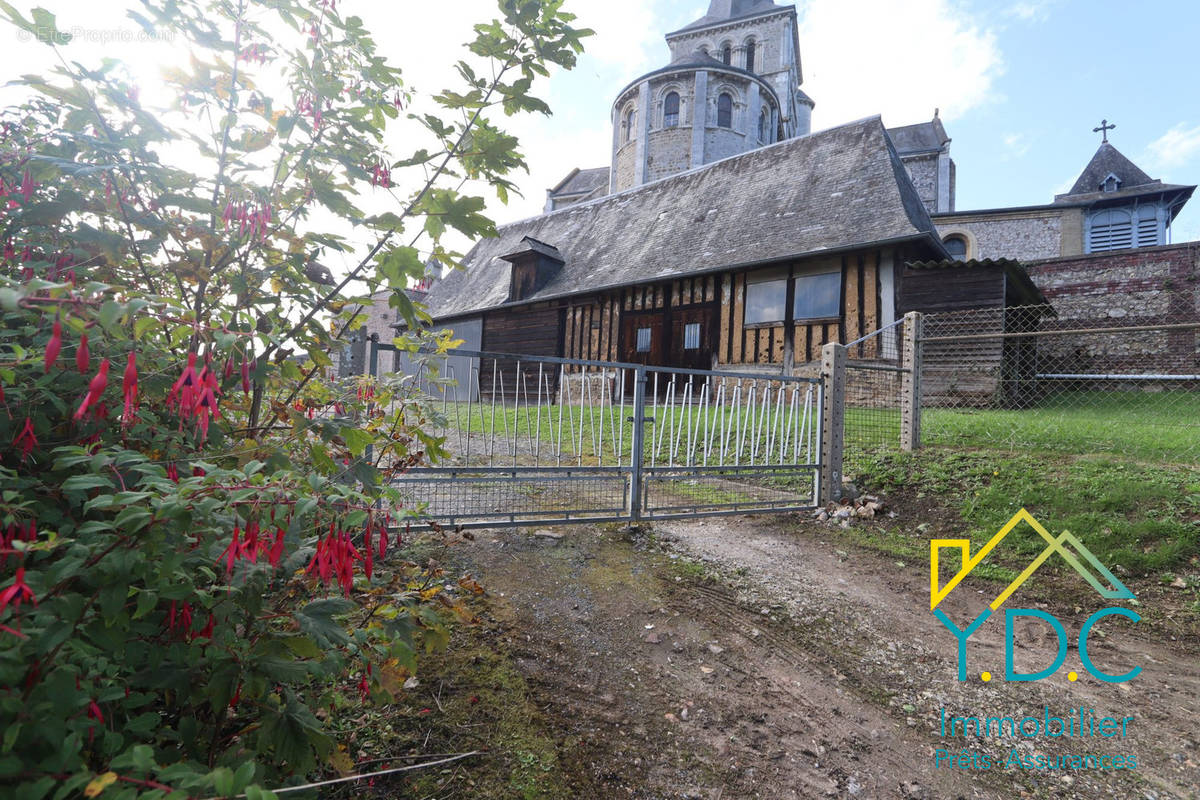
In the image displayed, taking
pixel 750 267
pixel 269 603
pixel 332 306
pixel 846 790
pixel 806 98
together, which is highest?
pixel 806 98

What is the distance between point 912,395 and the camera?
6496 millimetres

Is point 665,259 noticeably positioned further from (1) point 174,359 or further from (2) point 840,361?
(1) point 174,359

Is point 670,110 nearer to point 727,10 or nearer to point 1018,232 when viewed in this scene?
point 727,10

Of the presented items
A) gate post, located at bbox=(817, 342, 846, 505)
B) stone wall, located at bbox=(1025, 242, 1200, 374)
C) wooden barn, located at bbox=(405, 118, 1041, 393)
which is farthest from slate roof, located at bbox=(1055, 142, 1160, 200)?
gate post, located at bbox=(817, 342, 846, 505)

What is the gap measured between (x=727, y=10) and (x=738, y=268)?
111 feet

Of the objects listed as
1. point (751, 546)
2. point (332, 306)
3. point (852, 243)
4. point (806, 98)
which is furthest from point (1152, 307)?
point (806, 98)

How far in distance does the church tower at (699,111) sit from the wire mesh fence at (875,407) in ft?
67.4

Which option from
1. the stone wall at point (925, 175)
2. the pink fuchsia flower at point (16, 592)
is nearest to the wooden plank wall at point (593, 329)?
the pink fuchsia flower at point (16, 592)

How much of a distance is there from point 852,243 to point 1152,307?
13.8 metres

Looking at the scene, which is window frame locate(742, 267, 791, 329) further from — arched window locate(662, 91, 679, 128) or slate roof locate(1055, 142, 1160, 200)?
slate roof locate(1055, 142, 1160, 200)

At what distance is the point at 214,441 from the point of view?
1463mm

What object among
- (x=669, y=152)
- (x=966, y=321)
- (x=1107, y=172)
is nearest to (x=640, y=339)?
(x=966, y=321)

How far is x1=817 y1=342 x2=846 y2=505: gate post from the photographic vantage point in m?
5.79

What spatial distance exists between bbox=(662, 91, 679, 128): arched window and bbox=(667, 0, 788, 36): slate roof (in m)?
10.7
